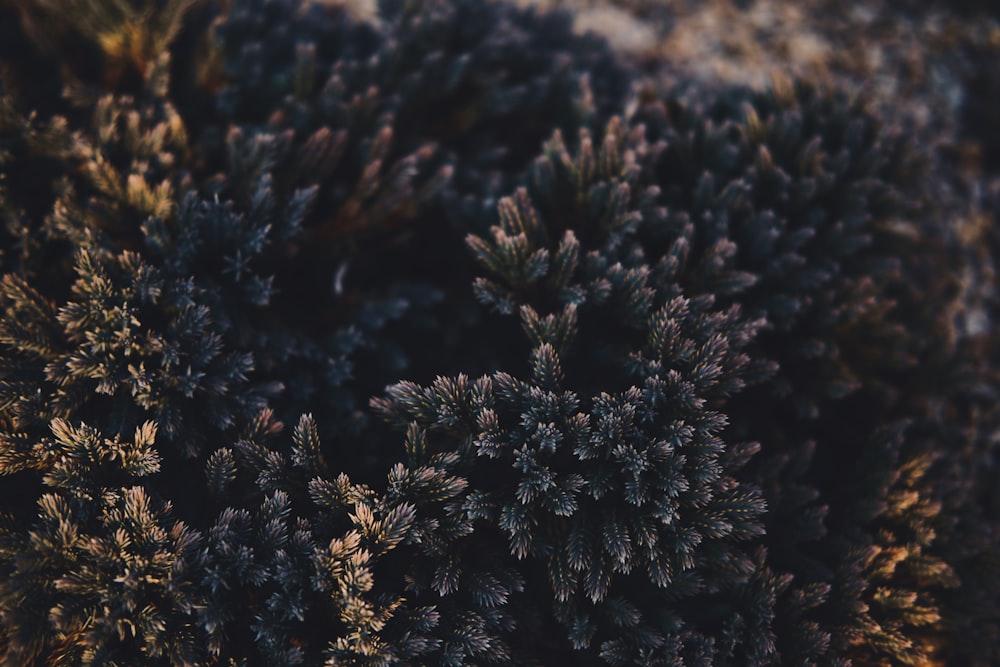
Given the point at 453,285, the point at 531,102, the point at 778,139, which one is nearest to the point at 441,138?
the point at 531,102

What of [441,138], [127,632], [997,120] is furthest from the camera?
[997,120]

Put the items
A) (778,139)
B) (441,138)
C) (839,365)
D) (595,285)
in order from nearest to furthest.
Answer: (595,285) → (839,365) → (778,139) → (441,138)

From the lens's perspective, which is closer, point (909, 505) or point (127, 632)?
→ point (127, 632)

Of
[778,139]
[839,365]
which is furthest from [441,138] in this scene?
[839,365]

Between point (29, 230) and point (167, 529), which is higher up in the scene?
point (29, 230)

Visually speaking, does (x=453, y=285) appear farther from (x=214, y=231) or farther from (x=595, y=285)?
(x=214, y=231)

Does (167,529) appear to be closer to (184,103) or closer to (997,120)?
(184,103)

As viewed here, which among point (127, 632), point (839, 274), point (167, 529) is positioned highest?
point (839, 274)
